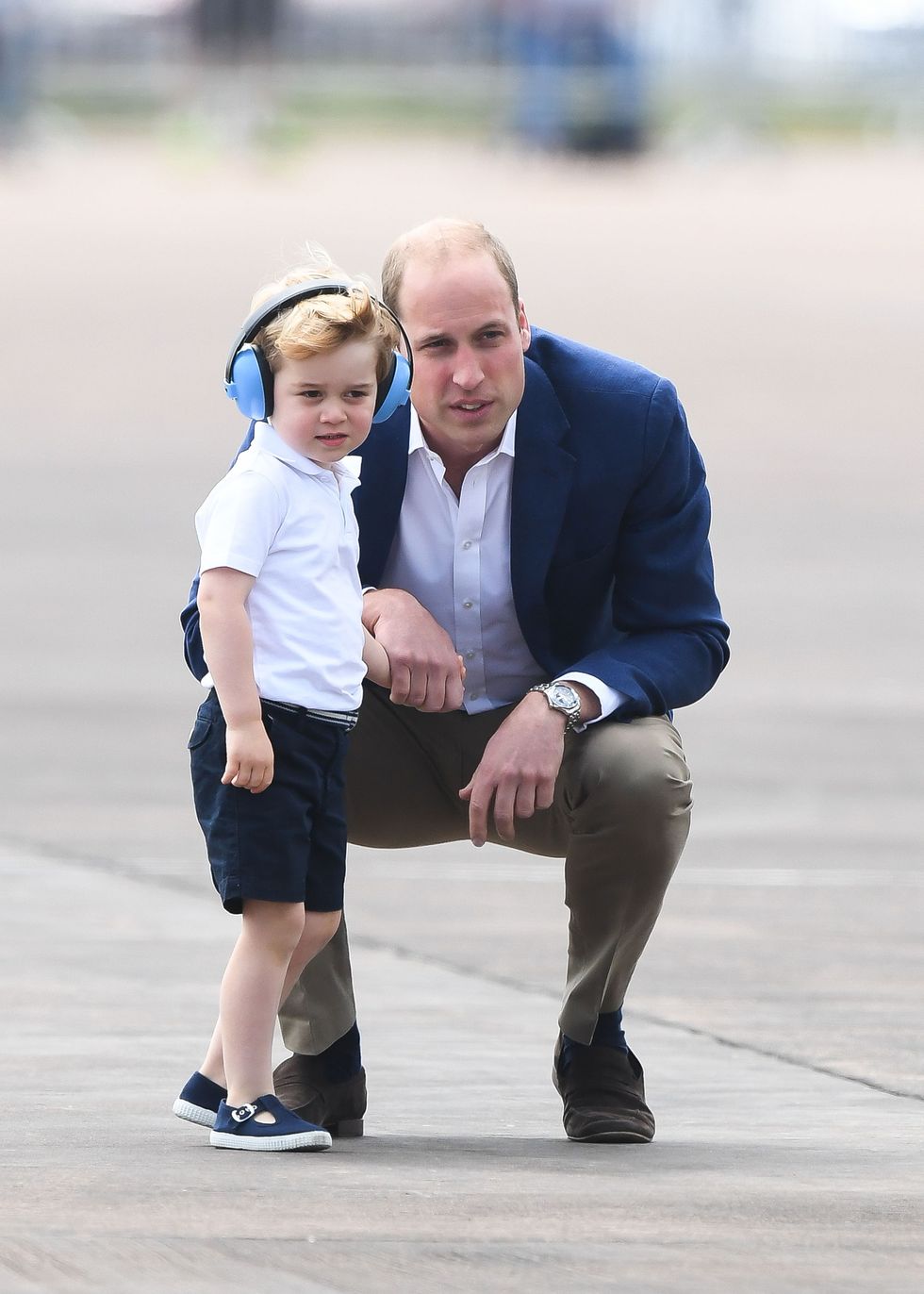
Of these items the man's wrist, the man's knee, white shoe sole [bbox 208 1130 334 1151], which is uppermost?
the man's wrist

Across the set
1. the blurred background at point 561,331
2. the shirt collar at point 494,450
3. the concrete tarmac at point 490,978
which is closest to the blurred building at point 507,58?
the blurred background at point 561,331

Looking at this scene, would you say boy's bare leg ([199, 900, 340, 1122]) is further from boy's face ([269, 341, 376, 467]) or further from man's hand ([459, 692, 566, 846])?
boy's face ([269, 341, 376, 467])

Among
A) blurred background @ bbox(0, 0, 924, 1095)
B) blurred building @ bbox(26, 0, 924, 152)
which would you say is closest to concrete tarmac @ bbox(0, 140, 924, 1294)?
blurred background @ bbox(0, 0, 924, 1095)

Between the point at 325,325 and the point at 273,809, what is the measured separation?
763 millimetres

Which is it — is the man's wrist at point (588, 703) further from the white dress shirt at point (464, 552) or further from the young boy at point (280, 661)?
the young boy at point (280, 661)

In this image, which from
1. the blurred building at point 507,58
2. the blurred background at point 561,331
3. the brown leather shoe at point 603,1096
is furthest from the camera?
the blurred building at point 507,58

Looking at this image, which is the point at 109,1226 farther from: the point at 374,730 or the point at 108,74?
the point at 108,74

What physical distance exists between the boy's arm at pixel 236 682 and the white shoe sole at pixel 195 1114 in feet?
1.99

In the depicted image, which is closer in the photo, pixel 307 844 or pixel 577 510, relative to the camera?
pixel 307 844

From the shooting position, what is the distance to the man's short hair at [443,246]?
464cm

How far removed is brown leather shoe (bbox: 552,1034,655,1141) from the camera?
15.0 ft

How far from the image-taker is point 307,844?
4.23m

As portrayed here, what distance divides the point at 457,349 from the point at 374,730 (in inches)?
30.0

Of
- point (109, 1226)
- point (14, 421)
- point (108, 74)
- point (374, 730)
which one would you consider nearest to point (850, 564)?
point (14, 421)
